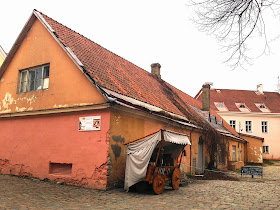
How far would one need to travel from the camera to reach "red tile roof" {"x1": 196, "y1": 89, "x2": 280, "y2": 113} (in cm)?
3834

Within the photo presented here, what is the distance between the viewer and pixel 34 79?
12.0 meters

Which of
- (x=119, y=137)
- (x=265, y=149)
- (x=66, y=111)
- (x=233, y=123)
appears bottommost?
(x=265, y=149)

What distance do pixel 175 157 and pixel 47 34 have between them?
7796mm

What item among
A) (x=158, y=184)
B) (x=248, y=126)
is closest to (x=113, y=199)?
(x=158, y=184)

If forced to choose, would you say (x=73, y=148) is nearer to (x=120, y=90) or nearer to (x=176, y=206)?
(x=120, y=90)

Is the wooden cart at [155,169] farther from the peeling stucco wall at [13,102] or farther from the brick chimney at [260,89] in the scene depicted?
the brick chimney at [260,89]

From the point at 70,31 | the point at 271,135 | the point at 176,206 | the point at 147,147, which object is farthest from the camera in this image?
the point at 271,135

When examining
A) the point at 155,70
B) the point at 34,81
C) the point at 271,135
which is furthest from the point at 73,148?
the point at 271,135

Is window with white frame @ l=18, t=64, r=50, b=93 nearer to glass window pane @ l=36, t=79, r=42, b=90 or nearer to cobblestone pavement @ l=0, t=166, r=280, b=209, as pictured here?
glass window pane @ l=36, t=79, r=42, b=90

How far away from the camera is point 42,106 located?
11148 mm

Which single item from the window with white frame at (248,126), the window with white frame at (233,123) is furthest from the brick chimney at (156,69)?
the window with white frame at (248,126)

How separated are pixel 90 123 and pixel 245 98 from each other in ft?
117

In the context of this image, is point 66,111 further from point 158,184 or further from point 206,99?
point 206,99

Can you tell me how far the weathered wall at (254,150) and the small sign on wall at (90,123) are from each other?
26.7m
